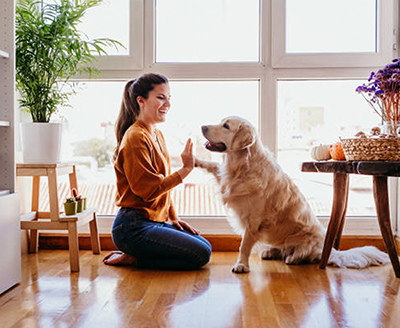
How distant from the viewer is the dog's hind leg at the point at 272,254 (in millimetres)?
2643

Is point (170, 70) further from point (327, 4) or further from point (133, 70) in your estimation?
point (327, 4)

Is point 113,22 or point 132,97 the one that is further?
point 113,22

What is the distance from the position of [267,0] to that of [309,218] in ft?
4.85

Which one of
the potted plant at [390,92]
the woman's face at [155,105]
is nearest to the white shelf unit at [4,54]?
the woman's face at [155,105]

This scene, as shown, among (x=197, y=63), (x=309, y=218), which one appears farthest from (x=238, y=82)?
(x=309, y=218)

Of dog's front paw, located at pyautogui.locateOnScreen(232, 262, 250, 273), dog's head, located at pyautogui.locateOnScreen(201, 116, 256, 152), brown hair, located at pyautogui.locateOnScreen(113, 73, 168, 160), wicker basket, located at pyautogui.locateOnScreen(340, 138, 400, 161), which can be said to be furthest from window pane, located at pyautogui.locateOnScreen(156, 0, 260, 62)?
dog's front paw, located at pyautogui.locateOnScreen(232, 262, 250, 273)

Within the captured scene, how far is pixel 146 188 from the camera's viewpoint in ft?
7.38

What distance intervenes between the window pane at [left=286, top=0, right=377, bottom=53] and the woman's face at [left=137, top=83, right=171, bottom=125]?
100cm

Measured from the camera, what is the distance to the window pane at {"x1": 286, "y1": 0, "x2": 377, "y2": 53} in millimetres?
2822

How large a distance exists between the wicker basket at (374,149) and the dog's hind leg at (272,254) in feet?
2.87

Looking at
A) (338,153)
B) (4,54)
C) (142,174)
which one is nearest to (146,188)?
(142,174)

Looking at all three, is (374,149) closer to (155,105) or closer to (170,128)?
(155,105)

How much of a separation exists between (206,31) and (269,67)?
1.66 ft

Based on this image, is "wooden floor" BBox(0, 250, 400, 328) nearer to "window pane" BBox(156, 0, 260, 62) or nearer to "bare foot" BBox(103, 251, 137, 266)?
"bare foot" BBox(103, 251, 137, 266)
